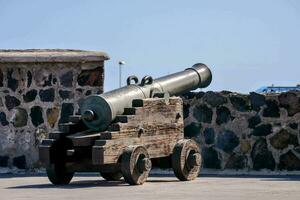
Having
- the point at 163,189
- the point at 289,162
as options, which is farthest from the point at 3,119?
the point at 163,189

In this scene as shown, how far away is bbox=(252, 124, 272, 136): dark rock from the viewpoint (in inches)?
557

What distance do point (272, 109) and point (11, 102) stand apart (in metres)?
4.03

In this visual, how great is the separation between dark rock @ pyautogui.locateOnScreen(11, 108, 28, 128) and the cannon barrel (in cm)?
262

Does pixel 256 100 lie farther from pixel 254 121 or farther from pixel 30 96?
pixel 30 96

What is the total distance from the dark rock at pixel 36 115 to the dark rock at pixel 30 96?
0.48 feet

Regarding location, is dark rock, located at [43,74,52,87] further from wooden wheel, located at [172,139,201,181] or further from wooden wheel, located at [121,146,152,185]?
wooden wheel, located at [121,146,152,185]

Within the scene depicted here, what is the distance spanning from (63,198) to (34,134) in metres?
5.32

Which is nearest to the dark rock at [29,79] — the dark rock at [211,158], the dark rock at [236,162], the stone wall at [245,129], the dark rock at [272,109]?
the stone wall at [245,129]

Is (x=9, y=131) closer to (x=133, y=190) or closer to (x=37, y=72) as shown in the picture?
(x=37, y=72)

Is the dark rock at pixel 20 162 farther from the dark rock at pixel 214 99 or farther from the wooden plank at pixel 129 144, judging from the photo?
the wooden plank at pixel 129 144

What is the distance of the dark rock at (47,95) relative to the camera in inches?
595

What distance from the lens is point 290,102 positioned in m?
14.1

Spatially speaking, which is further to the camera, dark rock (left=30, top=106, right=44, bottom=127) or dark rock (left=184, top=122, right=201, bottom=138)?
dark rock (left=30, top=106, right=44, bottom=127)

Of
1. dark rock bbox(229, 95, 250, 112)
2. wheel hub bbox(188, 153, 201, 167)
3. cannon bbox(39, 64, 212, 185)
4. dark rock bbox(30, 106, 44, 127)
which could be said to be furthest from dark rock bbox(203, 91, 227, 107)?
dark rock bbox(30, 106, 44, 127)
